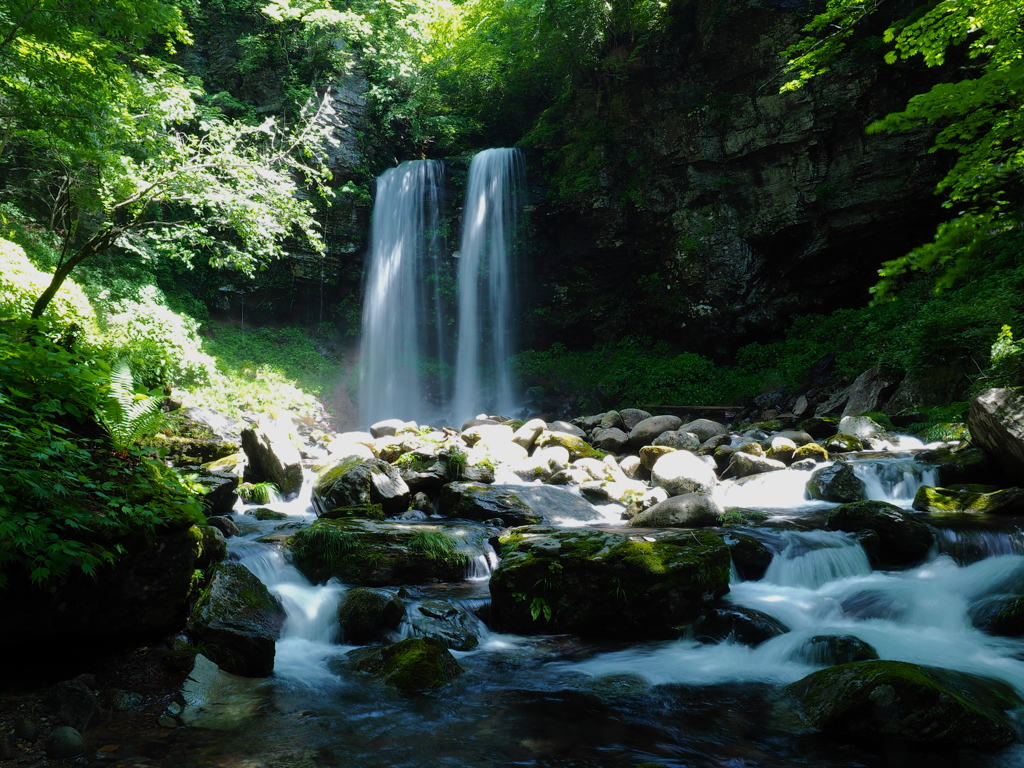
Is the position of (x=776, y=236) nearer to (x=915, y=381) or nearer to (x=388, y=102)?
(x=915, y=381)

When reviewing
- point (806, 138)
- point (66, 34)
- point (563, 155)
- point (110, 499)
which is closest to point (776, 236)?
point (806, 138)

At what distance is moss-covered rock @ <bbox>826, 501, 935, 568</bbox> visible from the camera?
5.60 metres

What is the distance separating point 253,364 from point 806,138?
55.6ft

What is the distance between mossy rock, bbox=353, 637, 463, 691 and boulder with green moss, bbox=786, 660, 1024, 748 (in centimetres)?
226

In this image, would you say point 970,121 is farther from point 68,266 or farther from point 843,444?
point 68,266

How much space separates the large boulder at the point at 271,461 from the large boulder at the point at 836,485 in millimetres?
7359

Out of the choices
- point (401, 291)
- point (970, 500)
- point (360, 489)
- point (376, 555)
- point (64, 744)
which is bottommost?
point (64, 744)

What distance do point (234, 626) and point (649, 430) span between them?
9892 millimetres

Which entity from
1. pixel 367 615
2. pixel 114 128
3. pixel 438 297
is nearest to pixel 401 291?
pixel 438 297

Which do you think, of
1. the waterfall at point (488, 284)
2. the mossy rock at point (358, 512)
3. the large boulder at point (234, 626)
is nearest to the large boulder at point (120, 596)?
the large boulder at point (234, 626)

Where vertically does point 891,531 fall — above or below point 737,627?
above

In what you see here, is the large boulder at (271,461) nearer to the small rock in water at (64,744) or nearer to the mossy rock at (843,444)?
the small rock in water at (64,744)

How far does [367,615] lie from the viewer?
182 inches

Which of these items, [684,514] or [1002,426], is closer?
[1002,426]
